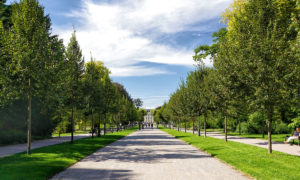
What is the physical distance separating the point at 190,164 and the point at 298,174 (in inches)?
164

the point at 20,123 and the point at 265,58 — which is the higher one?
the point at 265,58

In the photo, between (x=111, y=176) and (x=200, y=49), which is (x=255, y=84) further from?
(x=200, y=49)

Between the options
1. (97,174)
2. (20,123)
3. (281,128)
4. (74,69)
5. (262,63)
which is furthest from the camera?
(281,128)

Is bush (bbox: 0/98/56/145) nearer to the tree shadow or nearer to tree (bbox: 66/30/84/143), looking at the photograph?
tree (bbox: 66/30/84/143)

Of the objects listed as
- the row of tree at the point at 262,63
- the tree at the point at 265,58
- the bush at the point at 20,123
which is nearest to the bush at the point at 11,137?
the bush at the point at 20,123

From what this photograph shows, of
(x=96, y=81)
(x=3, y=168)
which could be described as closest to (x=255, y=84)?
(x=3, y=168)

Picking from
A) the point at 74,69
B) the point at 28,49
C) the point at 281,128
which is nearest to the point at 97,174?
the point at 28,49

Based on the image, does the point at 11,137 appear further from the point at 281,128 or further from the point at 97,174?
the point at 281,128

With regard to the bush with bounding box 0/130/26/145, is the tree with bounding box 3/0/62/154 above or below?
above

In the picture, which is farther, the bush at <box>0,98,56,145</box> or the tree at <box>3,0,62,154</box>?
the bush at <box>0,98,56,145</box>

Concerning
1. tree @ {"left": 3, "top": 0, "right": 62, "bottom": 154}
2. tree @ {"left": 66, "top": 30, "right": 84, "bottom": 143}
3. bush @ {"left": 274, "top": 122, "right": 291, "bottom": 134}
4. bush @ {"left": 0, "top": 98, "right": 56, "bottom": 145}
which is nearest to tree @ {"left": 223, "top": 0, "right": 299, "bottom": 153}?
tree @ {"left": 3, "top": 0, "right": 62, "bottom": 154}

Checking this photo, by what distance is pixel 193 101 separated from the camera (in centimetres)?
2877

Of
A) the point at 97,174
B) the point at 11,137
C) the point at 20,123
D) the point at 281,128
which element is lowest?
the point at 281,128

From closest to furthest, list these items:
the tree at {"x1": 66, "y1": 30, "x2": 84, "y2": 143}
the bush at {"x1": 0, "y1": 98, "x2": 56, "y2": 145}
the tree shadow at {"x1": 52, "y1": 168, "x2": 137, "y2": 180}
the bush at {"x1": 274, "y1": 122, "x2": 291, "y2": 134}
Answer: the tree shadow at {"x1": 52, "y1": 168, "x2": 137, "y2": 180} < the tree at {"x1": 66, "y1": 30, "x2": 84, "y2": 143} < the bush at {"x1": 0, "y1": 98, "x2": 56, "y2": 145} < the bush at {"x1": 274, "y1": 122, "x2": 291, "y2": 134}
